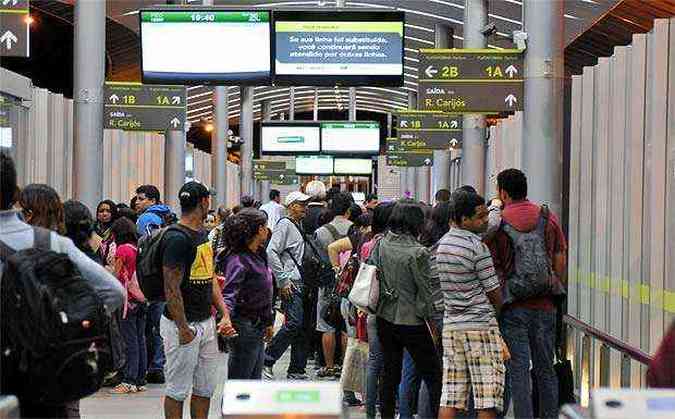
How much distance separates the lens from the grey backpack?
821 centimetres

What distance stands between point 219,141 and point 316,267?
20.9 meters

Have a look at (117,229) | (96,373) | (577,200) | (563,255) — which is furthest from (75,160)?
(96,373)

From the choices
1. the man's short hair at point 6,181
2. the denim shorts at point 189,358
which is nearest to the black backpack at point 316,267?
the denim shorts at point 189,358

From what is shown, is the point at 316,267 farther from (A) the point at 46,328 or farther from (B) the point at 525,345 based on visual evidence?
(A) the point at 46,328

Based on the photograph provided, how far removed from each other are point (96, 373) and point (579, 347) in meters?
5.82

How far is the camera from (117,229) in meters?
12.0

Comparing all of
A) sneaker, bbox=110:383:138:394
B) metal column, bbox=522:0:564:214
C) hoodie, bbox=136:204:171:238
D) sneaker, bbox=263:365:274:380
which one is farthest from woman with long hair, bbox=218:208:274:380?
sneaker, bbox=263:365:274:380

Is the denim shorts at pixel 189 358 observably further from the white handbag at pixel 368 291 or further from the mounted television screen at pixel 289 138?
the mounted television screen at pixel 289 138

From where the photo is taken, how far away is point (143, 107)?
15.9m

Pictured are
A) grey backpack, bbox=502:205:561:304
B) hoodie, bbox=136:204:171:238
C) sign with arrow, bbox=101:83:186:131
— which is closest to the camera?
grey backpack, bbox=502:205:561:304

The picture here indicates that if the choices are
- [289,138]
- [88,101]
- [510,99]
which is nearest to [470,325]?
[510,99]

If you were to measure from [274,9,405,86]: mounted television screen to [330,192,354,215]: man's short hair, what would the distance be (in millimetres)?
3406

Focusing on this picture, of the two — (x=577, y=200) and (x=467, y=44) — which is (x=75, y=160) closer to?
(x=577, y=200)

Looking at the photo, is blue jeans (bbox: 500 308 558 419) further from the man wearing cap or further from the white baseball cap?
the white baseball cap
